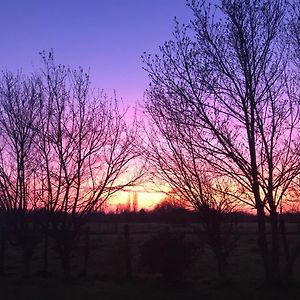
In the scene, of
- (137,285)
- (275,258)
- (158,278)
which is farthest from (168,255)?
(275,258)

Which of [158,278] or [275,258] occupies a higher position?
[275,258]

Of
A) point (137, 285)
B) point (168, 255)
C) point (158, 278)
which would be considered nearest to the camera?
point (168, 255)

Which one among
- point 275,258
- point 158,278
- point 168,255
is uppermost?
point 168,255

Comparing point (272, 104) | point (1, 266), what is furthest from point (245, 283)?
point (1, 266)

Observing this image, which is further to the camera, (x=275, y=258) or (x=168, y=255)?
(x=168, y=255)

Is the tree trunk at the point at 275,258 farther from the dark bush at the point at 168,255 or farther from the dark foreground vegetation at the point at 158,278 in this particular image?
the dark bush at the point at 168,255

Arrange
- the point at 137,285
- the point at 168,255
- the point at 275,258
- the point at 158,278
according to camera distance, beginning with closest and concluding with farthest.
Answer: the point at 275,258 → the point at 168,255 → the point at 137,285 → the point at 158,278

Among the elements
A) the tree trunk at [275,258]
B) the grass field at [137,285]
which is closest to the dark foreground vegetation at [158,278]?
the grass field at [137,285]

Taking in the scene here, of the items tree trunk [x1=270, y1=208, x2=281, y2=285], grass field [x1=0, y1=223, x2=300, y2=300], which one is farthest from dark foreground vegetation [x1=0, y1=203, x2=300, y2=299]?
tree trunk [x1=270, y1=208, x2=281, y2=285]

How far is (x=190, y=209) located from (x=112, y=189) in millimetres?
3232

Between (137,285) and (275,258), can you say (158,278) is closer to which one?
(137,285)

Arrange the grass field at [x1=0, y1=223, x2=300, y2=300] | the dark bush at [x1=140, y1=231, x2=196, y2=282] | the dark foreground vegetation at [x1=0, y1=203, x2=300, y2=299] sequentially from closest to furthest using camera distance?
the grass field at [x1=0, y1=223, x2=300, y2=300], the dark foreground vegetation at [x1=0, y1=203, x2=300, y2=299], the dark bush at [x1=140, y1=231, x2=196, y2=282]

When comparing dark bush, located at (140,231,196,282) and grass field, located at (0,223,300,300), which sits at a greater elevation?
dark bush, located at (140,231,196,282)

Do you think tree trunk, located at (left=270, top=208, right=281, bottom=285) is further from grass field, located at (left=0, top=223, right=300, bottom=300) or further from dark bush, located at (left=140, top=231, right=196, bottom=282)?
dark bush, located at (left=140, top=231, right=196, bottom=282)
